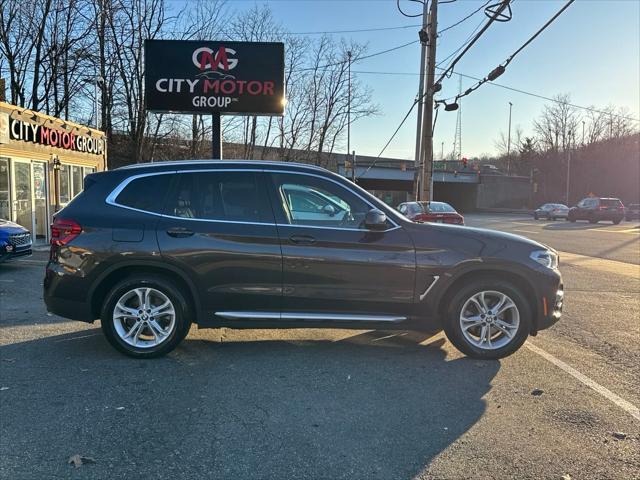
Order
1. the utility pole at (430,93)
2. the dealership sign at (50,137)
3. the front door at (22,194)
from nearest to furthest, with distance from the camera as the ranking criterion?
the dealership sign at (50,137)
the front door at (22,194)
the utility pole at (430,93)

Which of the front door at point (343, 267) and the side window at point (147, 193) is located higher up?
the side window at point (147, 193)

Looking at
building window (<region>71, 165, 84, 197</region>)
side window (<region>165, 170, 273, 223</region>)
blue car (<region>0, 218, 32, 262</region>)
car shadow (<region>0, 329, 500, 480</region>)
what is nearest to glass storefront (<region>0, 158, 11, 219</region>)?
building window (<region>71, 165, 84, 197</region>)

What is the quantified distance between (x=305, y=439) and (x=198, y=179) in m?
2.76

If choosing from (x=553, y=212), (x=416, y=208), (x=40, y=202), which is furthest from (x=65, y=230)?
(x=553, y=212)

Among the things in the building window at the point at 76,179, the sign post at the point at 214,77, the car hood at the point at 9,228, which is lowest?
the car hood at the point at 9,228

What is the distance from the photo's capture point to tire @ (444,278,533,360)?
4941 millimetres

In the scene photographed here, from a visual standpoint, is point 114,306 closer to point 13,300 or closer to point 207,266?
point 207,266

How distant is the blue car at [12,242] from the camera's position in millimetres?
9961

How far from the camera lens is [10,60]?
27000mm

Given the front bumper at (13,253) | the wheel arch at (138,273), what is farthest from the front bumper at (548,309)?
the front bumper at (13,253)

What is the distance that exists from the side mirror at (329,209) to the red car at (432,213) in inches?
384

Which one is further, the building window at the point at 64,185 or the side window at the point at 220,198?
the building window at the point at 64,185

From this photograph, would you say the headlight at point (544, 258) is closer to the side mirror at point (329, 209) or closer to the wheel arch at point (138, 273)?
the side mirror at point (329, 209)

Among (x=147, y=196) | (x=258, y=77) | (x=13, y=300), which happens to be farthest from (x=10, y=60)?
(x=147, y=196)
